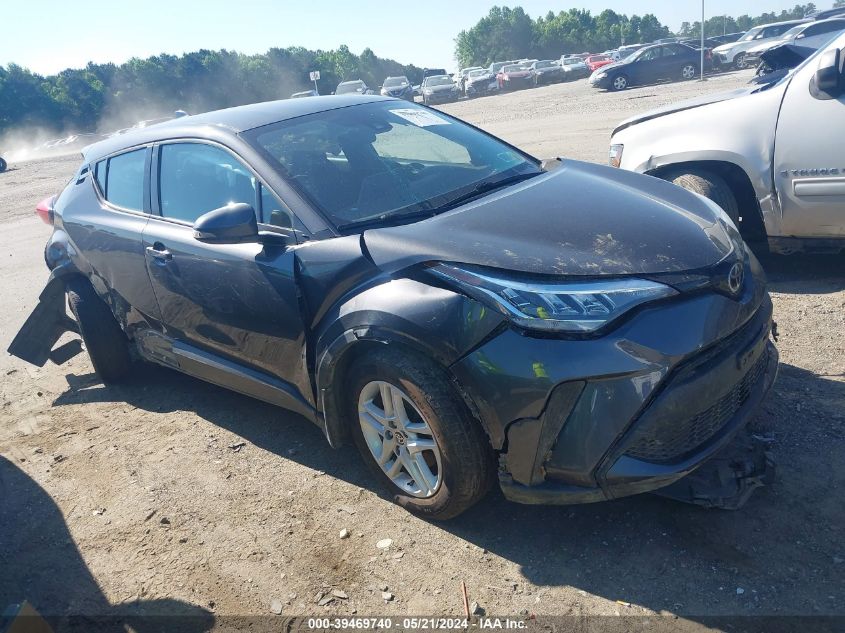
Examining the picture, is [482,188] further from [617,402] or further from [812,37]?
[812,37]

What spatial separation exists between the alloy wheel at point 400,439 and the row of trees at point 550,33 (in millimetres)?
102740

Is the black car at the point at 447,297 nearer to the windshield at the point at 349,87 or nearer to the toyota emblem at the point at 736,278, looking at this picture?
the toyota emblem at the point at 736,278

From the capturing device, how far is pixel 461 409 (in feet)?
8.71

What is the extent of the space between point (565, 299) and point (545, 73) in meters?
41.1

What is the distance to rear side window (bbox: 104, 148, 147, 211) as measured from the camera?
13.8 feet

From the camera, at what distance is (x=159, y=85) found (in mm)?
66312

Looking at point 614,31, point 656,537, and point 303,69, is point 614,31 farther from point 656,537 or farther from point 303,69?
point 656,537

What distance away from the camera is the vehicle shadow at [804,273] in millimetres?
4891

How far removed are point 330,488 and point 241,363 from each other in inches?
31.5

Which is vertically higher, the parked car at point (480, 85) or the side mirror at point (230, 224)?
the side mirror at point (230, 224)

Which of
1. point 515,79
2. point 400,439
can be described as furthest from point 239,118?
point 515,79

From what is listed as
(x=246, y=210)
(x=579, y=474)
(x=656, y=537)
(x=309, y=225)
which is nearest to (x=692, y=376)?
(x=579, y=474)

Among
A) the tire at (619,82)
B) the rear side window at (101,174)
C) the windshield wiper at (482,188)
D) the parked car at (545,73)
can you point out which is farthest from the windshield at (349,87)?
the windshield wiper at (482,188)

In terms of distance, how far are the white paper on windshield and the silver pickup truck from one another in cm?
201
